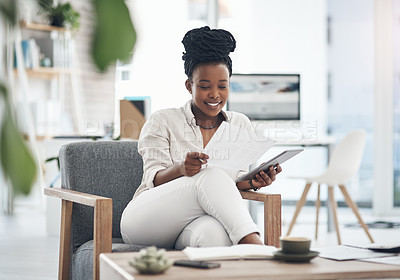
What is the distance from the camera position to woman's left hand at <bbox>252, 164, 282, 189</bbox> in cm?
209

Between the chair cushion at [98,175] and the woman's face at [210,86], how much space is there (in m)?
0.33

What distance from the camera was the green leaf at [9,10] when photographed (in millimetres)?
274

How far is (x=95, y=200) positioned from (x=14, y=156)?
63.7 inches

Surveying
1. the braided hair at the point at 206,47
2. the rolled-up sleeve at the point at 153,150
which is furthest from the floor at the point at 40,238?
the braided hair at the point at 206,47

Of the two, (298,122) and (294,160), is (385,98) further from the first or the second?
(298,122)

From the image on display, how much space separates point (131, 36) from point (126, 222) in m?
1.78

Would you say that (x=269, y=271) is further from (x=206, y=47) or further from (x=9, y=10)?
(x=9, y=10)

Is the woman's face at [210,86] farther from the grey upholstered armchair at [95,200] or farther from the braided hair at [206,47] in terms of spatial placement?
the grey upholstered armchair at [95,200]

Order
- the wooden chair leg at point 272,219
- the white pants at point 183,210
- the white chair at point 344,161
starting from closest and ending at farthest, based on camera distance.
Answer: the white pants at point 183,210
the wooden chair leg at point 272,219
the white chair at point 344,161

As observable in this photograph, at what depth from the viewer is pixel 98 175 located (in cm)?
→ 225

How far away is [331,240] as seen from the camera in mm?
4391

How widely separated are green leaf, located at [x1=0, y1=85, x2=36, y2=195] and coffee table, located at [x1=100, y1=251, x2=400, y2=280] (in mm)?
1099

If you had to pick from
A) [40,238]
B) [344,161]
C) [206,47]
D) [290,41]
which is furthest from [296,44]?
[206,47]

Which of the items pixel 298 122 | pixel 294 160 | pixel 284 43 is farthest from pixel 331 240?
pixel 284 43
